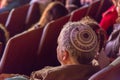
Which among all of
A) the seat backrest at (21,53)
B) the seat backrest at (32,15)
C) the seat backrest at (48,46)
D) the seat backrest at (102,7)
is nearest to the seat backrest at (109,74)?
the seat backrest at (21,53)

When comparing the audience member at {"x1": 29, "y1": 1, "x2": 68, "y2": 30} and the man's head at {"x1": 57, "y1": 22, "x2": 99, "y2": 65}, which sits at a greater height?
the audience member at {"x1": 29, "y1": 1, "x2": 68, "y2": 30}

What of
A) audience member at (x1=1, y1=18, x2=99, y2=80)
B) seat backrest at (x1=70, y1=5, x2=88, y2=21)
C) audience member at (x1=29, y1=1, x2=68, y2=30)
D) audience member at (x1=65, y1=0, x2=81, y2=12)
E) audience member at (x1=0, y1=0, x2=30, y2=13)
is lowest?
audience member at (x1=1, y1=18, x2=99, y2=80)

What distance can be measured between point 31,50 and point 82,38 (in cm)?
95

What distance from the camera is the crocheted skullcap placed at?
5.33ft

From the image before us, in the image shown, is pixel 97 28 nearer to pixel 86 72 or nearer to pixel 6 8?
pixel 86 72

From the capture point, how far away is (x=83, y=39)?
1.63 metres

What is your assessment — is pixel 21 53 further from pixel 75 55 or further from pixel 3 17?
pixel 3 17

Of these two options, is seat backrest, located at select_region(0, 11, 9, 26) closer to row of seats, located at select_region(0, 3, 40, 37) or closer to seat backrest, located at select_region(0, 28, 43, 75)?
row of seats, located at select_region(0, 3, 40, 37)

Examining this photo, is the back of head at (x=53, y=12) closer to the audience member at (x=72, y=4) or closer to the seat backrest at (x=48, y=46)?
the seat backrest at (x=48, y=46)

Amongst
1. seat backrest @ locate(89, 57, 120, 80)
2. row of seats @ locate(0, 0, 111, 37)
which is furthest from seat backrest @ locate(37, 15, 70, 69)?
seat backrest @ locate(89, 57, 120, 80)

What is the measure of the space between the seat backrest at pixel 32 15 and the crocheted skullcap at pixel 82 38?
1.91m

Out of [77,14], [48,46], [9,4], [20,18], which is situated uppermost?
[9,4]

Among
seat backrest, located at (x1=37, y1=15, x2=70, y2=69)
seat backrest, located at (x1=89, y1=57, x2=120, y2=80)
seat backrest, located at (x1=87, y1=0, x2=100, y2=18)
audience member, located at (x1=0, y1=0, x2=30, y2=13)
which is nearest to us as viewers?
seat backrest, located at (x1=89, y1=57, x2=120, y2=80)

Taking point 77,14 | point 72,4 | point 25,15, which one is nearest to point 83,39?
point 77,14
